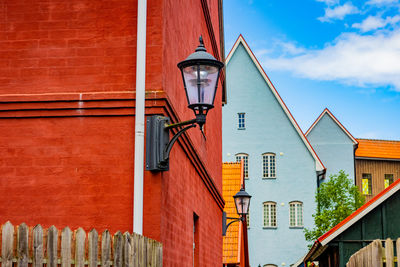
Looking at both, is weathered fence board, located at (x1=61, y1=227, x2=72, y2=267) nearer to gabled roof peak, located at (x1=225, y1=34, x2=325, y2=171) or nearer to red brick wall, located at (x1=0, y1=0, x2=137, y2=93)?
red brick wall, located at (x1=0, y1=0, x2=137, y2=93)

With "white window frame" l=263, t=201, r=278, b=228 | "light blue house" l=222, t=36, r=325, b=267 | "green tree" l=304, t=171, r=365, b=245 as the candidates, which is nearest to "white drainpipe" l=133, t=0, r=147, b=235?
"green tree" l=304, t=171, r=365, b=245

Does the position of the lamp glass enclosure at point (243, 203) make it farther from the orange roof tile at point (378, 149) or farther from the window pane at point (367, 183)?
the window pane at point (367, 183)

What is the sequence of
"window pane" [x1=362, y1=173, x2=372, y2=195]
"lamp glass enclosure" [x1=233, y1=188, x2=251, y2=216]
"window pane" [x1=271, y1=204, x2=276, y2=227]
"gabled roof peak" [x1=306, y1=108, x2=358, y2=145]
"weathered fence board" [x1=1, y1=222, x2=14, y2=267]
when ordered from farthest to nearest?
"window pane" [x1=362, y1=173, x2=372, y2=195]
"gabled roof peak" [x1=306, y1=108, x2=358, y2=145]
"window pane" [x1=271, y1=204, x2=276, y2=227]
"lamp glass enclosure" [x1=233, y1=188, x2=251, y2=216]
"weathered fence board" [x1=1, y1=222, x2=14, y2=267]

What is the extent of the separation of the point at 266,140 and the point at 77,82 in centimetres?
3011

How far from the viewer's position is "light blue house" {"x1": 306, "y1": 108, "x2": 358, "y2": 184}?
40750mm

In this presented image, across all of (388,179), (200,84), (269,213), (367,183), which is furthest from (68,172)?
(388,179)

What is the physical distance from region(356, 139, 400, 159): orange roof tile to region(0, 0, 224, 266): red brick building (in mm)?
38628

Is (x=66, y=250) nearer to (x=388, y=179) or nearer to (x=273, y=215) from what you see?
(x=273, y=215)

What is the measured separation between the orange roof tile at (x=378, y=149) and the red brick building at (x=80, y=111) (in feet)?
127

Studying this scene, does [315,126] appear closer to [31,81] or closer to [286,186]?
[286,186]

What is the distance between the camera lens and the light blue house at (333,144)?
40750 mm

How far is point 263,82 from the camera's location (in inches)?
1458

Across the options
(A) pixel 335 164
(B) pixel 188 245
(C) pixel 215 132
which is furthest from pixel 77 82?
(A) pixel 335 164

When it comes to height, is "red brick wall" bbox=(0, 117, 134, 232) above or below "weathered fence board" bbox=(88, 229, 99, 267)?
above
